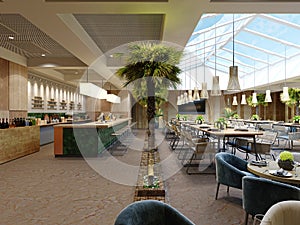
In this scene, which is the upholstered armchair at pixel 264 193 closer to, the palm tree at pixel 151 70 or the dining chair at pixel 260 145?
the palm tree at pixel 151 70

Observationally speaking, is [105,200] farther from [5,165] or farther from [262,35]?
[262,35]

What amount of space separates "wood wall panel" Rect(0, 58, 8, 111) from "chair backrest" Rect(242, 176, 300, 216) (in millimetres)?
6675

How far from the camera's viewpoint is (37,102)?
32.5 feet

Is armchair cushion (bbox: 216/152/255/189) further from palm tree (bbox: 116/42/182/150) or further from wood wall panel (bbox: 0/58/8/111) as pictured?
wood wall panel (bbox: 0/58/8/111)

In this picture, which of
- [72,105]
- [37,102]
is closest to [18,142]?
[37,102]

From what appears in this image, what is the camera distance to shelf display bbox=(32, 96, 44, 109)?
963 cm

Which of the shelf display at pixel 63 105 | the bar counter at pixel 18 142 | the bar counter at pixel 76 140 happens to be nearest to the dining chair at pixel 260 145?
the bar counter at pixel 76 140

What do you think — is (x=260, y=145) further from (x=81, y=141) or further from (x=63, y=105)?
(x=63, y=105)

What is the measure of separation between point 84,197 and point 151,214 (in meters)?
2.44

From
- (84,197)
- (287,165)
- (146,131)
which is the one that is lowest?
(84,197)

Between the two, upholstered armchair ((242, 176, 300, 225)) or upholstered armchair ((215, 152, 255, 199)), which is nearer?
upholstered armchair ((242, 176, 300, 225))

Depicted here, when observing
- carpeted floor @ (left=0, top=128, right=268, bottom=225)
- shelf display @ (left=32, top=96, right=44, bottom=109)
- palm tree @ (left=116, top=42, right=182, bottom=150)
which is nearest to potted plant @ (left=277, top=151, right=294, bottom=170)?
carpeted floor @ (left=0, top=128, right=268, bottom=225)

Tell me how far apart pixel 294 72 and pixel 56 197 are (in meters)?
9.11

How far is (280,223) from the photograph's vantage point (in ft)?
5.12
